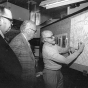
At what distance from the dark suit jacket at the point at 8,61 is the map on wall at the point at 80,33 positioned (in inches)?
59.4

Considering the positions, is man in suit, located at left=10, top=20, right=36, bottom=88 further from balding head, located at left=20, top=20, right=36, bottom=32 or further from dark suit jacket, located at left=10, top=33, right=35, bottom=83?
balding head, located at left=20, top=20, right=36, bottom=32

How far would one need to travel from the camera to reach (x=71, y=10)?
8.69ft

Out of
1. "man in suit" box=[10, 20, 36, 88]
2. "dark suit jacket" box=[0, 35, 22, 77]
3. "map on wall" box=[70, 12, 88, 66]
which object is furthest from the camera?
"map on wall" box=[70, 12, 88, 66]

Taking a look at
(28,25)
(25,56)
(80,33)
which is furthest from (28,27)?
(80,33)

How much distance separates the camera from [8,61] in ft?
1.86

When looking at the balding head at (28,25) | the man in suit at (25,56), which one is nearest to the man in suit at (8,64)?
the man in suit at (25,56)

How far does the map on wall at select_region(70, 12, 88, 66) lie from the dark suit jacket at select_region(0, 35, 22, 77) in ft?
4.95

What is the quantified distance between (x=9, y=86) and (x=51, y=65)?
1.42 metres

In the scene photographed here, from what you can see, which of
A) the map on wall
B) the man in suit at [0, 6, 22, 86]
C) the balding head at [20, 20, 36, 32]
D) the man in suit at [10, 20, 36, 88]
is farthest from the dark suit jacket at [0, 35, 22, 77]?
the map on wall

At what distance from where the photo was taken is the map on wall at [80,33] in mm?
1821

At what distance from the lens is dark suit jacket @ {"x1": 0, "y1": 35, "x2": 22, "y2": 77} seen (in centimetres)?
52

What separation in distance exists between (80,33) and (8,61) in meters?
1.66

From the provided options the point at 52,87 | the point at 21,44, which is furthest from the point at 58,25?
the point at 21,44

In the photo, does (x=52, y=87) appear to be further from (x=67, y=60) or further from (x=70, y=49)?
(x=70, y=49)
